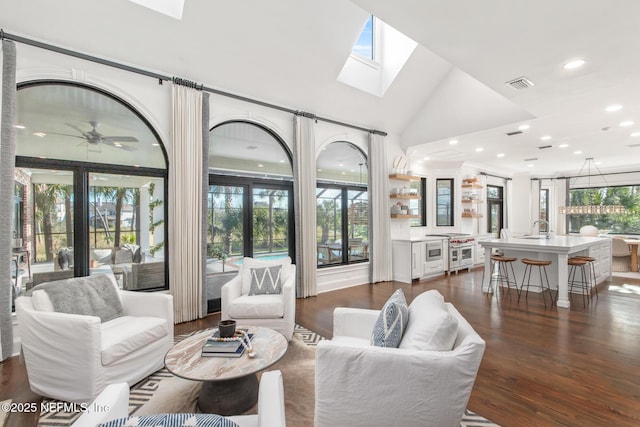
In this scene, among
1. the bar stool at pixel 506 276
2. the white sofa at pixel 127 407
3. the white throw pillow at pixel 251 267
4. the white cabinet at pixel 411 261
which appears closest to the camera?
the white sofa at pixel 127 407

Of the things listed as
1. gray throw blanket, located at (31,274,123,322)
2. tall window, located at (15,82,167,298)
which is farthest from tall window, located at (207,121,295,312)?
gray throw blanket, located at (31,274,123,322)

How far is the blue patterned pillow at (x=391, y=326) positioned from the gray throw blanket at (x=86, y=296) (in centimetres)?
243

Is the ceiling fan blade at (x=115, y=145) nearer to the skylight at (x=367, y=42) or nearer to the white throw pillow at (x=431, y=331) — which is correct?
the white throw pillow at (x=431, y=331)

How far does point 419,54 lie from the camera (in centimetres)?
511

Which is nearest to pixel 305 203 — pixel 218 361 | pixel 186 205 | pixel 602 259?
pixel 186 205

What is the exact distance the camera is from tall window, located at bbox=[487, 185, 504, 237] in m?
9.77

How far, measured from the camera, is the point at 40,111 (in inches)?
128

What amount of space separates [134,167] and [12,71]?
4.38 feet

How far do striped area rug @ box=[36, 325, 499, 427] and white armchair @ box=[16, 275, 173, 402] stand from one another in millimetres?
92

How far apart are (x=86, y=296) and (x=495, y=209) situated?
10.8 m

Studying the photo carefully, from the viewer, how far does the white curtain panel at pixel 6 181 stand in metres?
2.81

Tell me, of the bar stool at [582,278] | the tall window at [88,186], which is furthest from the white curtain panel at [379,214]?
the tall window at [88,186]

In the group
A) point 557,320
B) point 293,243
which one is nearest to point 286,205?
point 293,243

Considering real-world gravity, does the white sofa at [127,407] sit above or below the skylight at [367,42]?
below
